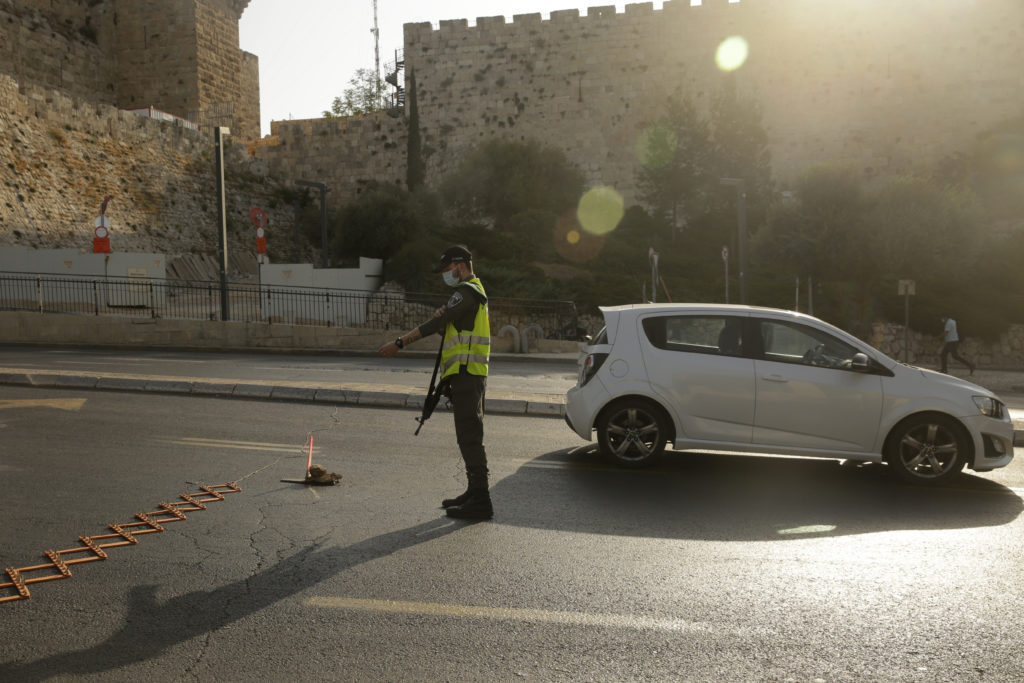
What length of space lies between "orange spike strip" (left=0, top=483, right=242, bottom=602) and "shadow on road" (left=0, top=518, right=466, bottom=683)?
0.55 m

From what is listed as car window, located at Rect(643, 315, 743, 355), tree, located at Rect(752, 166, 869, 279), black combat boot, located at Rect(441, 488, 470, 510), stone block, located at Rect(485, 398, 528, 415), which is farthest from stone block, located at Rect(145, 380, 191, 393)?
tree, located at Rect(752, 166, 869, 279)

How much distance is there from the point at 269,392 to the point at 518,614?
803 centimetres

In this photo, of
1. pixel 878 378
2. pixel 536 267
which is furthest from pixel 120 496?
pixel 536 267

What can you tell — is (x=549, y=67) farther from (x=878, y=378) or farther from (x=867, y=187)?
(x=878, y=378)

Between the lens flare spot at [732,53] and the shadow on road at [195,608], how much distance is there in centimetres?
4890

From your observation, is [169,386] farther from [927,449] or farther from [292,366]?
[927,449]

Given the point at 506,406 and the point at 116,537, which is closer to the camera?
the point at 116,537

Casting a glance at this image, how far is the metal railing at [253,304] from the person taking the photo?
2056cm

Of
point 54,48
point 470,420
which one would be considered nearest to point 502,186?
point 54,48

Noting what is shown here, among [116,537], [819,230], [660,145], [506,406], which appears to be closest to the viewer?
[116,537]

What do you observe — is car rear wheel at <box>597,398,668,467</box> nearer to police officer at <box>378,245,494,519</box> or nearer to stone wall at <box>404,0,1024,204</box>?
police officer at <box>378,245,494,519</box>

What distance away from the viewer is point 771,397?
6.68 meters

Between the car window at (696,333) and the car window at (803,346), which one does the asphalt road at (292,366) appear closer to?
the car window at (696,333)

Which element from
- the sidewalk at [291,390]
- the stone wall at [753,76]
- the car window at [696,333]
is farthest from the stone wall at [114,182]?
the car window at [696,333]
